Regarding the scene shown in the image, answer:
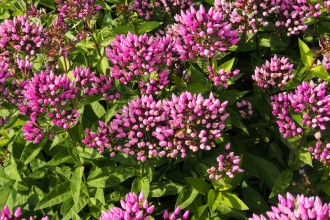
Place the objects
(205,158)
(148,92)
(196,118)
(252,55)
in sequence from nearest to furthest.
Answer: (196,118), (148,92), (205,158), (252,55)

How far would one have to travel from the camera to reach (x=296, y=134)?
6.36 meters

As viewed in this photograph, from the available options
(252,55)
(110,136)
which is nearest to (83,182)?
(110,136)

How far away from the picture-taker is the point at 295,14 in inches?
290

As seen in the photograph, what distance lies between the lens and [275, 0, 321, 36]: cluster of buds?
24.1 ft

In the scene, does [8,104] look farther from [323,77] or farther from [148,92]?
[323,77]

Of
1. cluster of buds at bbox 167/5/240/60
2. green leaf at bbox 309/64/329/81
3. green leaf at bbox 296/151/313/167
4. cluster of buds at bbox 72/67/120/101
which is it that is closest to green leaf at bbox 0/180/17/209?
cluster of buds at bbox 72/67/120/101

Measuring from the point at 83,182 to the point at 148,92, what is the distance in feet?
5.49

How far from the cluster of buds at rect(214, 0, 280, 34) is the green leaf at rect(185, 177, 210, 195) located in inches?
104

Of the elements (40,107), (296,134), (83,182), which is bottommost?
(83,182)

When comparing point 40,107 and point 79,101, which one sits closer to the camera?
point 40,107

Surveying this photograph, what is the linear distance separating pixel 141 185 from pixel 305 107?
8.31ft

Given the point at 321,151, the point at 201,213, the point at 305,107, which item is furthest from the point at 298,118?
the point at 201,213

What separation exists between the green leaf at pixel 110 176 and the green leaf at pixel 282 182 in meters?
2.02

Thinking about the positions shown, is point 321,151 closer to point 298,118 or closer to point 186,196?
point 298,118
